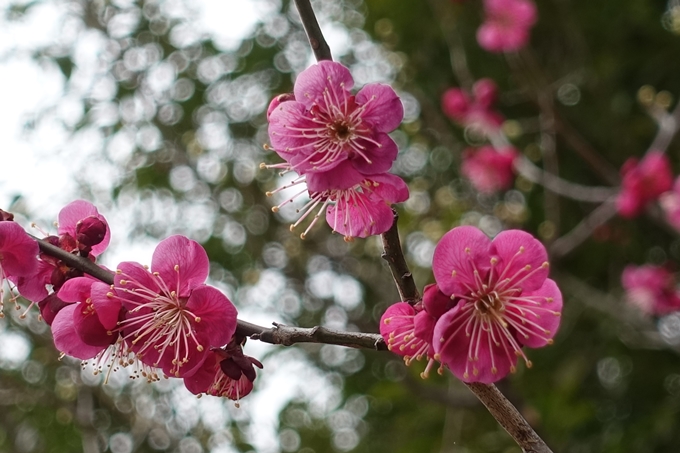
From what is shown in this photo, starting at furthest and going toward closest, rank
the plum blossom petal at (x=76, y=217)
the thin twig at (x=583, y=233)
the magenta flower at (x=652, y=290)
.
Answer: the magenta flower at (x=652, y=290)
the thin twig at (x=583, y=233)
the plum blossom petal at (x=76, y=217)

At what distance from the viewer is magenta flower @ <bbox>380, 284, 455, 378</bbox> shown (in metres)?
0.76

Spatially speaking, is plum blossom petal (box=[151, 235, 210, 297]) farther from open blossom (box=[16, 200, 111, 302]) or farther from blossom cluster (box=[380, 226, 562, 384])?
blossom cluster (box=[380, 226, 562, 384])

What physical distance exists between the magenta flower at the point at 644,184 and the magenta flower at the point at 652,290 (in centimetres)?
44

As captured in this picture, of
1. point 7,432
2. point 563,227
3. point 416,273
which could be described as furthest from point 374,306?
point 7,432

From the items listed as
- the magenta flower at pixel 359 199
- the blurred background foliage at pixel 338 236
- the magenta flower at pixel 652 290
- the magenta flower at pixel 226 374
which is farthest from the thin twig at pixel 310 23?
the magenta flower at pixel 652 290

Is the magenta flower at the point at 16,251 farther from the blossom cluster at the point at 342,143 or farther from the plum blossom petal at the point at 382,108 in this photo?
the plum blossom petal at the point at 382,108

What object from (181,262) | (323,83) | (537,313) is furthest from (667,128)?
(181,262)

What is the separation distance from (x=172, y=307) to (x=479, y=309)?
0.43m

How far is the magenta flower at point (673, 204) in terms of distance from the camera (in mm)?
2791

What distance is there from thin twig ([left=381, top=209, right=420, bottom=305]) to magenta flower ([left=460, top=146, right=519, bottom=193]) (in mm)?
2643

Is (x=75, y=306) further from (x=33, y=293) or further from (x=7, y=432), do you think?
(x=7, y=432)

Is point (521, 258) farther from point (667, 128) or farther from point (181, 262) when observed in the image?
point (667, 128)

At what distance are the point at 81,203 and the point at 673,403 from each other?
2543 millimetres

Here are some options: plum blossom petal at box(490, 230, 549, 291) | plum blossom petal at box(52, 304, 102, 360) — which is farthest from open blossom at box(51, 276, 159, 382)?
plum blossom petal at box(490, 230, 549, 291)
